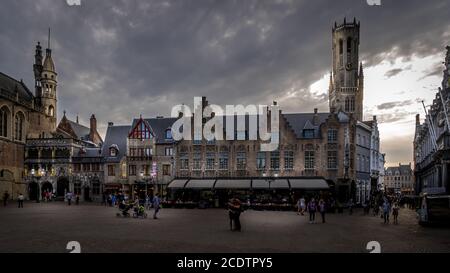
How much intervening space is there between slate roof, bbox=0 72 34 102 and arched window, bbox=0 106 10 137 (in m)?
3.32

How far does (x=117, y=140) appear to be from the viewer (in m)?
54.8

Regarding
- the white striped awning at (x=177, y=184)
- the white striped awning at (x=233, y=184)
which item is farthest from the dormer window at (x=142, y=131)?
the white striped awning at (x=233, y=184)

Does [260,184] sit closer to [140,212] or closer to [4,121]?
[140,212]

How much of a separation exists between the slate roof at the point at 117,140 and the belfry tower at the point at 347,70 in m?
53.3

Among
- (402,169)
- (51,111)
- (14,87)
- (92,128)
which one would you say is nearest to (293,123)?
(92,128)

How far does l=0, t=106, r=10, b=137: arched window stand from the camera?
54.3 meters

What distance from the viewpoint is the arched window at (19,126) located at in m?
57.4

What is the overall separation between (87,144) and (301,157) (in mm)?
36706

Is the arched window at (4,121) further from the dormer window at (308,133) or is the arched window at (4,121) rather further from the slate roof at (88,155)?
the dormer window at (308,133)

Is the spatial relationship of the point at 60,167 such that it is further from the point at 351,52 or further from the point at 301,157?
the point at 351,52

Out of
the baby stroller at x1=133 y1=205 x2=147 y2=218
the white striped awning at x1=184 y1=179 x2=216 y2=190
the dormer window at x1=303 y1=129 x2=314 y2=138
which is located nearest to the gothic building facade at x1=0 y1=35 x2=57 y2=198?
the white striped awning at x1=184 y1=179 x2=216 y2=190

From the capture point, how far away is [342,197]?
43.4 metres

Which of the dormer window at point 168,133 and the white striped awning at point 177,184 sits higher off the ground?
the dormer window at point 168,133

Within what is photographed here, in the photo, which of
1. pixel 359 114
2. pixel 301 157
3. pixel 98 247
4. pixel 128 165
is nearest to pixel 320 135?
pixel 301 157
